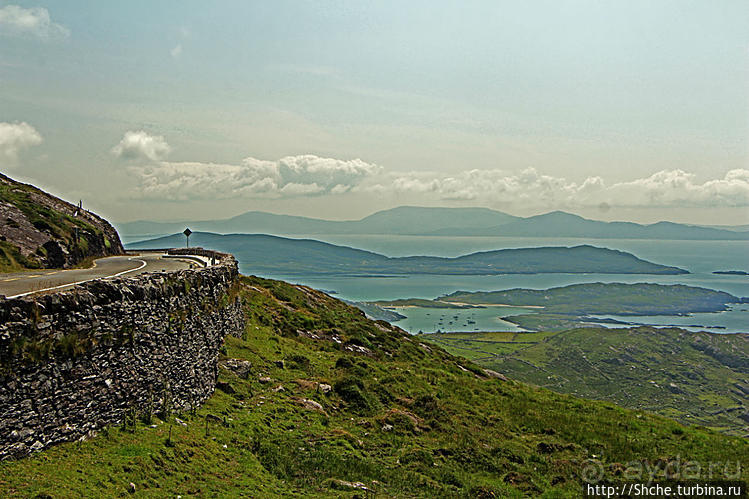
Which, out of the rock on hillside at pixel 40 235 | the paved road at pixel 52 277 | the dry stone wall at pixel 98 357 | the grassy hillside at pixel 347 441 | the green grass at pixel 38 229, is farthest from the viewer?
the rock on hillside at pixel 40 235

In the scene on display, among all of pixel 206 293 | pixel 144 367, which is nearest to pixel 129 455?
pixel 144 367

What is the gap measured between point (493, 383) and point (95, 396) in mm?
29114

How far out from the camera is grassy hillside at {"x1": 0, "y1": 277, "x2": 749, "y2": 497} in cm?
1201

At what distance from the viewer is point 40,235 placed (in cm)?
3356

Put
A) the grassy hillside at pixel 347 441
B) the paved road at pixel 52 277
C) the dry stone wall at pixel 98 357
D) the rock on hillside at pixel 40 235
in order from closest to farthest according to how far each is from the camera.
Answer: the dry stone wall at pixel 98 357 → the grassy hillside at pixel 347 441 → the paved road at pixel 52 277 → the rock on hillside at pixel 40 235

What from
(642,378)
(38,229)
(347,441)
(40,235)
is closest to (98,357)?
(347,441)

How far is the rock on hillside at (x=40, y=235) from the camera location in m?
29.9

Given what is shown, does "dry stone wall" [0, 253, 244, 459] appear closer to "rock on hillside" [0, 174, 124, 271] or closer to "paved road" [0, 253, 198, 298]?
"paved road" [0, 253, 198, 298]

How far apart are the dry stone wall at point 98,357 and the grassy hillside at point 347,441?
0.55 meters

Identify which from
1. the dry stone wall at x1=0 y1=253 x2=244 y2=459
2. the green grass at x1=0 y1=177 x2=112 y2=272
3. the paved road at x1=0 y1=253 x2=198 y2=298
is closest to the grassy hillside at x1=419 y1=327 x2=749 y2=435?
the green grass at x1=0 y1=177 x2=112 y2=272

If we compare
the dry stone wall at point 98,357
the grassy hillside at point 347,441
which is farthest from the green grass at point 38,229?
the dry stone wall at point 98,357

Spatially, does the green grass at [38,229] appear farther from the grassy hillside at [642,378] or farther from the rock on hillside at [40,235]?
the grassy hillside at [642,378]

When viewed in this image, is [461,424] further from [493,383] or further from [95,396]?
[95,396]

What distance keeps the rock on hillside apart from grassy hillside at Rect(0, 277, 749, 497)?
42.0ft
